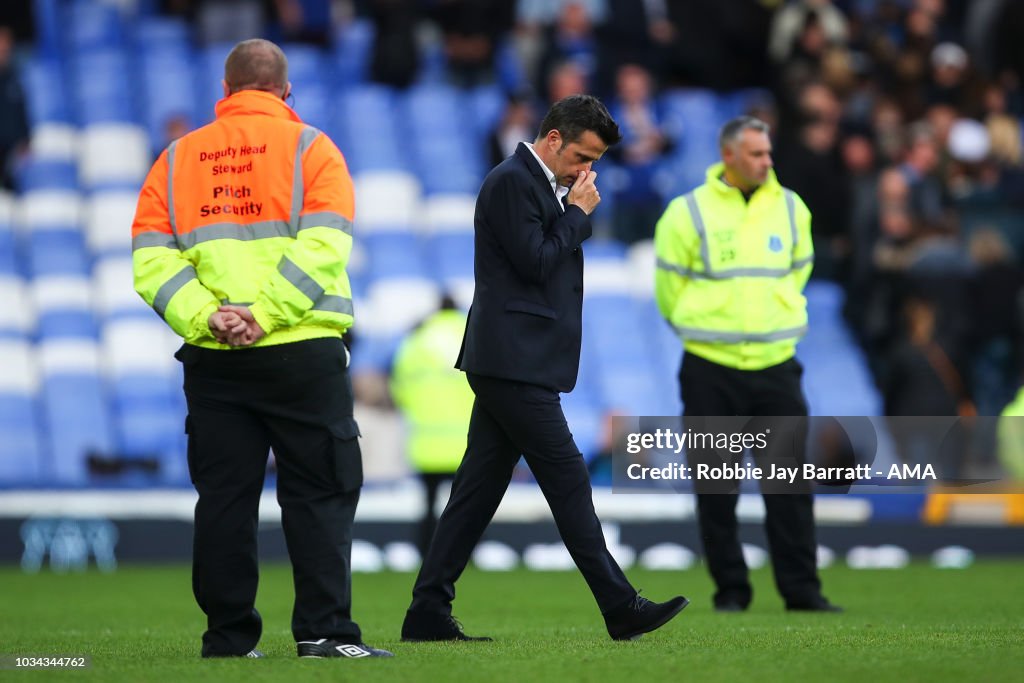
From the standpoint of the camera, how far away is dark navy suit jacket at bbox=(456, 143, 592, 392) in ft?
21.8

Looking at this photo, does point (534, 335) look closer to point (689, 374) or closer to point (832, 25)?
point (689, 374)

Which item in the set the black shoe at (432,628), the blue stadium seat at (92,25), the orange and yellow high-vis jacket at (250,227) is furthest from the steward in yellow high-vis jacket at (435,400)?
the blue stadium seat at (92,25)

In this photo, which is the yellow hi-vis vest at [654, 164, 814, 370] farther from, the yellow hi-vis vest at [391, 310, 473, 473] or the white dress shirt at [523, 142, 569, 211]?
the yellow hi-vis vest at [391, 310, 473, 473]

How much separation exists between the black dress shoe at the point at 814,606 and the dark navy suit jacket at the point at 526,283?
8.43 ft

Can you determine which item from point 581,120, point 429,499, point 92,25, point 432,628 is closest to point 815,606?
point 432,628

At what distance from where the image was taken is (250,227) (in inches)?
245

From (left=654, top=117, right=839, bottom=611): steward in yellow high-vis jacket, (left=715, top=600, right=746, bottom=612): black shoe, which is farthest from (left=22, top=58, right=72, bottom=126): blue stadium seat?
(left=715, top=600, right=746, bottom=612): black shoe

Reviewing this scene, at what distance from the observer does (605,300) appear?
1691 centimetres

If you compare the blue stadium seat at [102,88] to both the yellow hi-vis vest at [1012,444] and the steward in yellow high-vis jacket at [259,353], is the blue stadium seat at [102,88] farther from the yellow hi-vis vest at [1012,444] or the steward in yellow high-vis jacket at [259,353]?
the steward in yellow high-vis jacket at [259,353]

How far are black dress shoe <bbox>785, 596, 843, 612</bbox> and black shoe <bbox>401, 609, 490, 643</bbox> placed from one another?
237 cm

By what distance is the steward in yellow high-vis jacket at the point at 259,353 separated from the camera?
614cm

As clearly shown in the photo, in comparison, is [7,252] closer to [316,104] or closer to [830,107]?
[316,104]

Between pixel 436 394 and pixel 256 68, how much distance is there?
262 inches

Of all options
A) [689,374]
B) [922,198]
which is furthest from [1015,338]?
[689,374]
